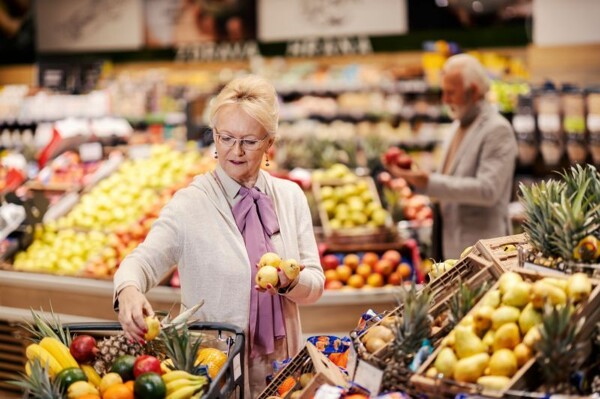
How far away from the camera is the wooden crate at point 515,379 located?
1.70 meters

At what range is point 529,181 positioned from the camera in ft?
21.0

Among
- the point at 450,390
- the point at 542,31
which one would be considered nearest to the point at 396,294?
the point at 450,390

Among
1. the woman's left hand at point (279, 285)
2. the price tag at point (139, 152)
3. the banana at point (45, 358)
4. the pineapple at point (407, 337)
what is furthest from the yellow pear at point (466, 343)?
the price tag at point (139, 152)

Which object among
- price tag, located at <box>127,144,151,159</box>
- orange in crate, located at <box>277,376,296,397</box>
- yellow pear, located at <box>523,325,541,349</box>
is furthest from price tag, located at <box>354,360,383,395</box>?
price tag, located at <box>127,144,151,159</box>

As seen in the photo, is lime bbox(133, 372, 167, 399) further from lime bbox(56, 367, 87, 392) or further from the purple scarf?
the purple scarf

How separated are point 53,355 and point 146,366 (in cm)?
34

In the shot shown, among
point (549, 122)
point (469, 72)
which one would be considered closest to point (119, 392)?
point (469, 72)

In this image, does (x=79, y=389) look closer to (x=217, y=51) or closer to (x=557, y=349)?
(x=557, y=349)

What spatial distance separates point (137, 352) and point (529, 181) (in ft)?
16.1

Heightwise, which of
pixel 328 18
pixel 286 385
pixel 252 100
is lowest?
pixel 286 385

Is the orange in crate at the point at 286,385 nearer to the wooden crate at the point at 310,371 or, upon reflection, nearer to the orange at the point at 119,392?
the wooden crate at the point at 310,371

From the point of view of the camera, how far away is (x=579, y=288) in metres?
1.83

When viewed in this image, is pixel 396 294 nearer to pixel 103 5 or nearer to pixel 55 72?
pixel 55 72

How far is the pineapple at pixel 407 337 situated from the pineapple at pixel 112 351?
0.78 m
